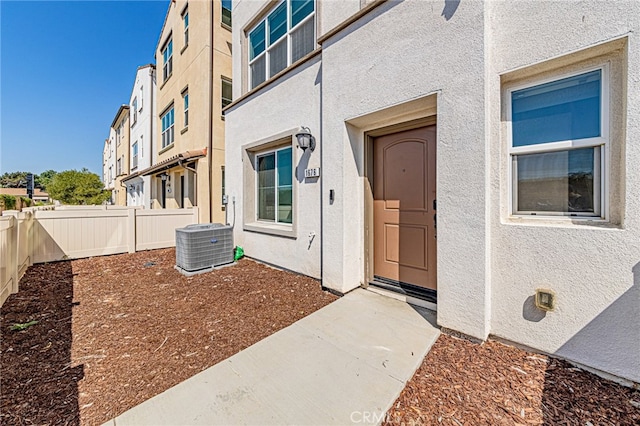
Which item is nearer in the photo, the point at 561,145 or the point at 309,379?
the point at 309,379

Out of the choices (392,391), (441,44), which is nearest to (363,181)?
(441,44)

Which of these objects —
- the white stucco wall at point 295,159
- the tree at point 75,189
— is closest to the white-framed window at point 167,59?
the white stucco wall at point 295,159

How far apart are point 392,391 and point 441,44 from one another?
11.8 feet

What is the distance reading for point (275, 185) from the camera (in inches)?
244

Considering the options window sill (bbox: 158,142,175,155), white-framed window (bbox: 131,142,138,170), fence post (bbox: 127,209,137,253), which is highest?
white-framed window (bbox: 131,142,138,170)

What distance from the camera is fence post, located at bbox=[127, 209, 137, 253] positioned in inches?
305

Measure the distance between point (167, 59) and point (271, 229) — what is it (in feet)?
42.3

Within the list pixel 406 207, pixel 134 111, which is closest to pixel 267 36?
pixel 406 207

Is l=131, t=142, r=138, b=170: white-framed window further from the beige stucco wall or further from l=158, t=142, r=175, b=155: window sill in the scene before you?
the beige stucco wall

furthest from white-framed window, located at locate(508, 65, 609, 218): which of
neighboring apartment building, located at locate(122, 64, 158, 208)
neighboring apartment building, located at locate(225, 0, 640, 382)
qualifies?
neighboring apartment building, located at locate(122, 64, 158, 208)

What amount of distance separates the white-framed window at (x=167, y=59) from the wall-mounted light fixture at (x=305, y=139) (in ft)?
38.2

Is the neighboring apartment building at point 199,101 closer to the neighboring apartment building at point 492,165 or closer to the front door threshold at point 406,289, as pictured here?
the neighboring apartment building at point 492,165

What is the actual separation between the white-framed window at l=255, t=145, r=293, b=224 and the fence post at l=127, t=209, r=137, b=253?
13.3 ft

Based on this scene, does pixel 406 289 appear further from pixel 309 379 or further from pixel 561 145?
pixel 561 145
